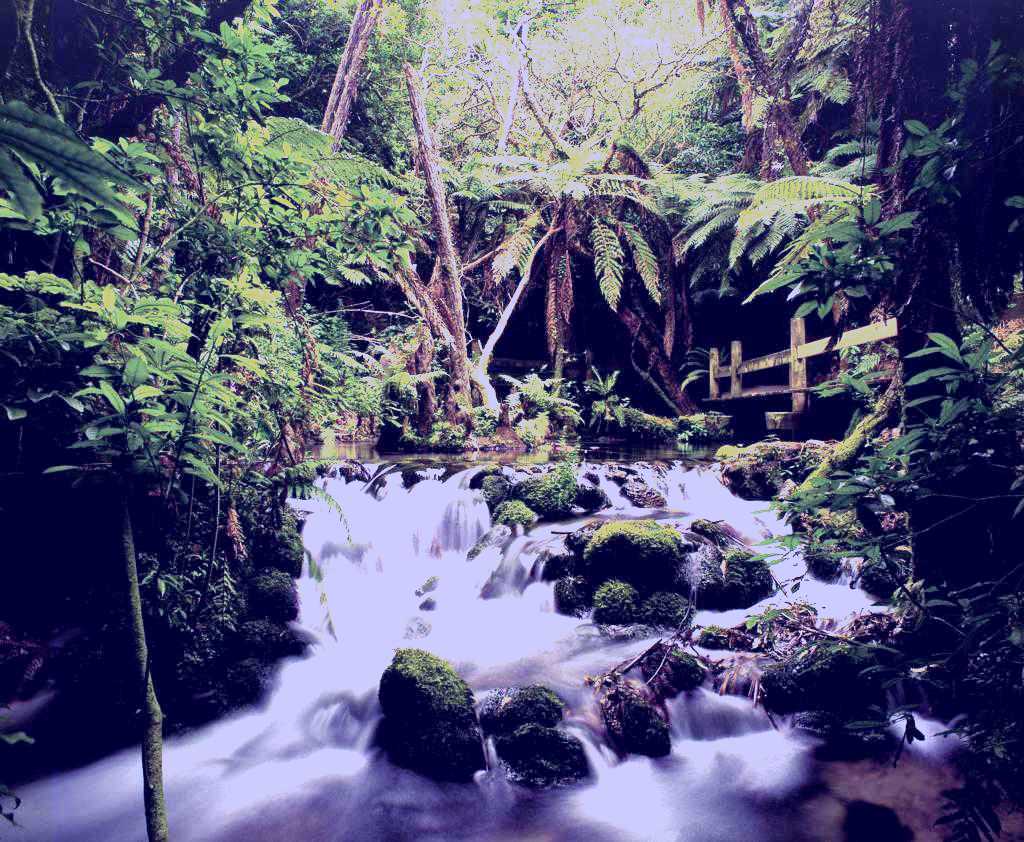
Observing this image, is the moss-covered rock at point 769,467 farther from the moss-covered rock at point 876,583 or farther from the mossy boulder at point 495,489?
the mossy boulder at point 495,489

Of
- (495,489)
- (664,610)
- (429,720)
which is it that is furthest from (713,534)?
(429,720)

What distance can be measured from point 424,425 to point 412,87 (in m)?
5.26

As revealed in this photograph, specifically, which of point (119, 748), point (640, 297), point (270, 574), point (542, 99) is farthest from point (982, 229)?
point (542, 99)

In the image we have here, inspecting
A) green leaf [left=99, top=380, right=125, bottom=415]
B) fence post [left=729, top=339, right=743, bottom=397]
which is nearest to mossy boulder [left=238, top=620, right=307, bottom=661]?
green leaf [left=99, top=380, right=125, bottom=415]

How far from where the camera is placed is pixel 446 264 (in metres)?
9.17

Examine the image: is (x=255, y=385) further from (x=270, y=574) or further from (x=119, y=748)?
(x=119, y=748)

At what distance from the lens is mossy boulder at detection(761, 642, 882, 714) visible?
3152 millimetres

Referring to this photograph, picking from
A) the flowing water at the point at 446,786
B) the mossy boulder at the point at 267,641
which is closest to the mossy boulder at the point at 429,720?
the flowing water at the point at 446,786

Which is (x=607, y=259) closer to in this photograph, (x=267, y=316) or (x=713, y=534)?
(x=713, y=534)

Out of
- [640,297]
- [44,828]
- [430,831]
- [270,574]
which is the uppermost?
[640,297]

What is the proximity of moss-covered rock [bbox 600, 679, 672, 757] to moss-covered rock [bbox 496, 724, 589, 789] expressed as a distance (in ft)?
0.83

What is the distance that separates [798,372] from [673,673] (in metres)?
6.81

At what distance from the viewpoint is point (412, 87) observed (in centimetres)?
845

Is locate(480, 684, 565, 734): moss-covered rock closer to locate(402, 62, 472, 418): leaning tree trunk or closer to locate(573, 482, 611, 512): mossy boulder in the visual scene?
locate(573, 482, 611, 512): mossy boulder
